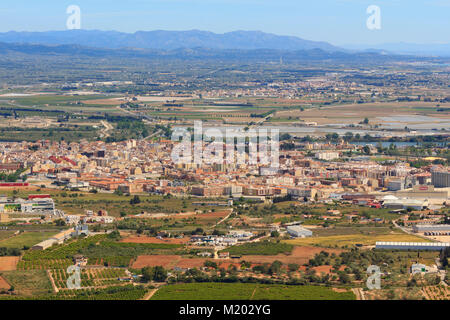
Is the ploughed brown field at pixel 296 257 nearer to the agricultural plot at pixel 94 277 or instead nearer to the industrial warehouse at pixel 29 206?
the agricultural plot at pixel 94 277

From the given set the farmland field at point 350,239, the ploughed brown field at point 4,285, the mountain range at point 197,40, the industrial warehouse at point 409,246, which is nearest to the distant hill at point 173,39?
the mountain range at point 197,40

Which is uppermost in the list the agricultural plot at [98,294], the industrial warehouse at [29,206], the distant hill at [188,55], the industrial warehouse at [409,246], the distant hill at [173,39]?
the distant hill at [173,39]

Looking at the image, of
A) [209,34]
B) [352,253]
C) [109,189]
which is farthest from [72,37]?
[352,253]

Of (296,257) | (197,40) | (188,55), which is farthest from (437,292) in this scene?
(197,40)

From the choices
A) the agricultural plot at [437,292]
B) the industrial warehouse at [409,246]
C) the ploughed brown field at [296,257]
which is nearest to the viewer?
the agricultural plot at [437,292]

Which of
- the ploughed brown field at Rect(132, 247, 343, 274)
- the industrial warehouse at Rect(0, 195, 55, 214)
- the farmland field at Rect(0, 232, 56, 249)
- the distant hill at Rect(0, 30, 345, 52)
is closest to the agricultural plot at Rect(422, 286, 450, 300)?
the ploughed brown field at Rect(132, 247, 343, 274)

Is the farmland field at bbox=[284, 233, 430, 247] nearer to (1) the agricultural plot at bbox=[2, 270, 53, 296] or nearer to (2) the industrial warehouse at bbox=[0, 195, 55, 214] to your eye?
(1) the agricultural plot at bbox=[2, 270, 53, 296]

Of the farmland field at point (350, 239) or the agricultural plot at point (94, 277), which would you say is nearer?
the agricultural plot at point (94, 277)

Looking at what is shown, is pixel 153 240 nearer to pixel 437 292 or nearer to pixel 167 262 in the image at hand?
pixel 167 262
